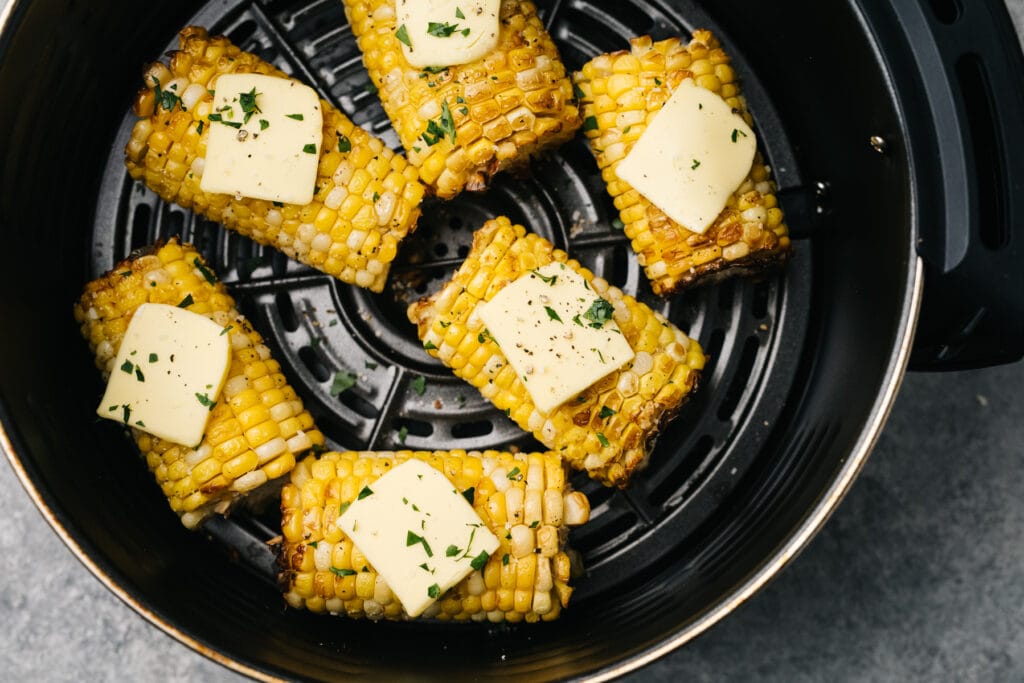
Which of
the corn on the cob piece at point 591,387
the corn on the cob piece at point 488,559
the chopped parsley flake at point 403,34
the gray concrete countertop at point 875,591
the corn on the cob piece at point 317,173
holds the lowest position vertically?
the gray concrete countertop at point 875,591

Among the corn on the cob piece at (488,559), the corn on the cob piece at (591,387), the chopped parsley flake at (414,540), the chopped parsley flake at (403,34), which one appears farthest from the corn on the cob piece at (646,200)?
the chopped parsley flake at (414,540)

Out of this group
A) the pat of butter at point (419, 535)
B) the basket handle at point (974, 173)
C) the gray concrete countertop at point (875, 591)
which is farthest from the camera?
the gray concrete countertop at point (875, 591)

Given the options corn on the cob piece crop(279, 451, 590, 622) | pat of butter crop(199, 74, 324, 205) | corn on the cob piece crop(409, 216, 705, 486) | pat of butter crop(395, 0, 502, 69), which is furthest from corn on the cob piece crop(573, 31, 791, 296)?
pat of butter crop(199, 74, 324, 205)

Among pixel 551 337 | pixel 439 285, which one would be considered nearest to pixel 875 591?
pixel 551 337

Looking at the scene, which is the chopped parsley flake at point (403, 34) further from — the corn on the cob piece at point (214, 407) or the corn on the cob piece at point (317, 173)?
the corn on the cob piece at point (214, 407)

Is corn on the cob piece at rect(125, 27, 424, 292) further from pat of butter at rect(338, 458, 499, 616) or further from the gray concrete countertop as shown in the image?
the gray concrete countertop
